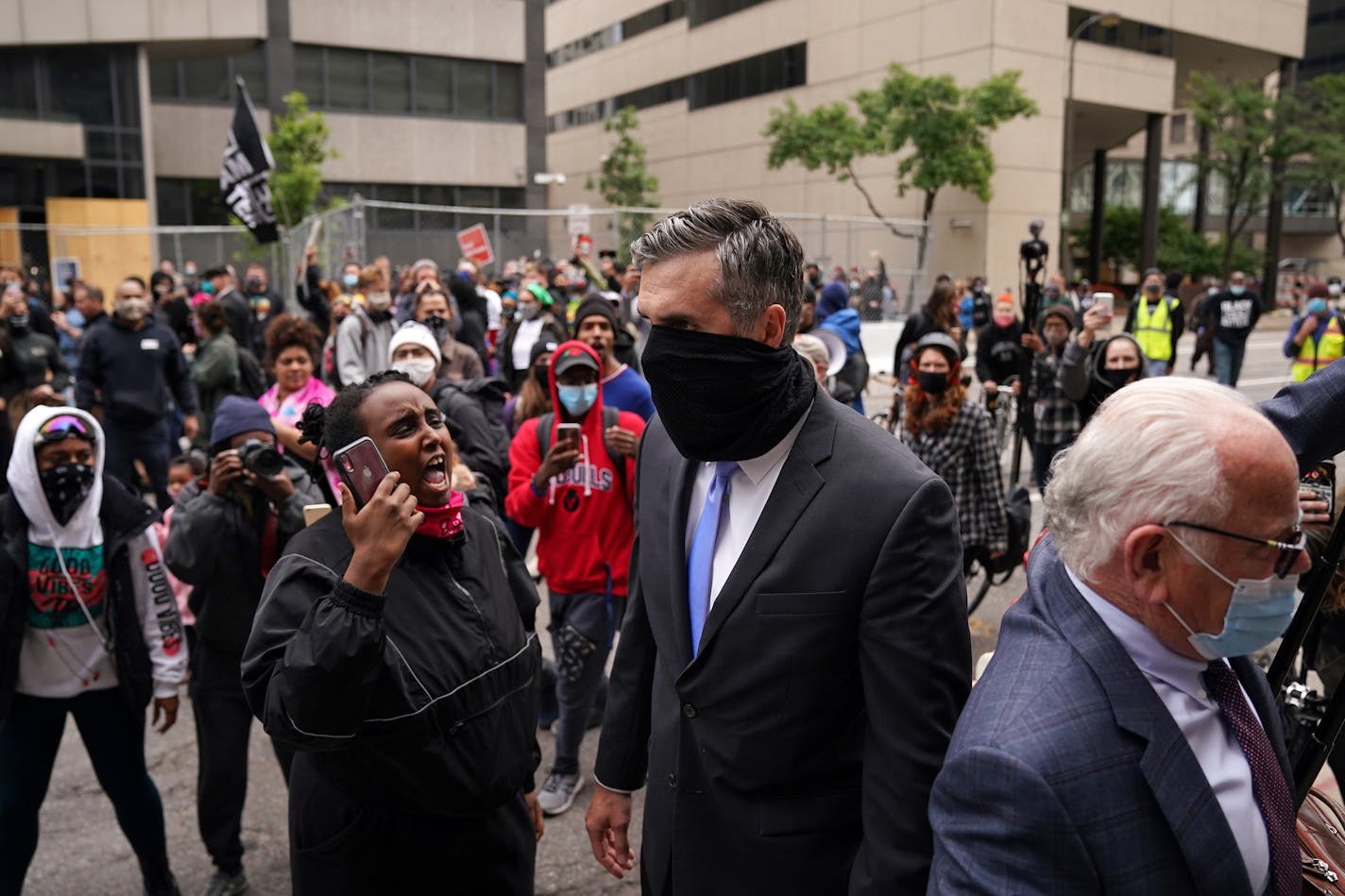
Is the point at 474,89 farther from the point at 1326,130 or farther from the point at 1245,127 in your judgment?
the point at 1326,130

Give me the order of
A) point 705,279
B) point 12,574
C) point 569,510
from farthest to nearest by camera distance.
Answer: point 569,510 < point 12,574 < point 705,279

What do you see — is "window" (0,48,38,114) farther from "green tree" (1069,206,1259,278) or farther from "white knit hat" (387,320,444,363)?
"green tree" (1069,206,1259,278)

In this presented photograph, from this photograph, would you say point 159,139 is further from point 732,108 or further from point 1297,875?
point 1297,875

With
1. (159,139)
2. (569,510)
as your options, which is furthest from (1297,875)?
(159,139)

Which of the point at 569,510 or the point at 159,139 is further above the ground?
the point at 159,139

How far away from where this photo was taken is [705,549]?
2316mm

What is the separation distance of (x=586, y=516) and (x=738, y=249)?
2838 mm

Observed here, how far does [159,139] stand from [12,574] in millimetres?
35506

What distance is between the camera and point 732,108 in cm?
4466

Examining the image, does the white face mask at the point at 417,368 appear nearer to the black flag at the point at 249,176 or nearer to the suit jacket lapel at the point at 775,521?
the suit jacket lapel at the point at 775,521

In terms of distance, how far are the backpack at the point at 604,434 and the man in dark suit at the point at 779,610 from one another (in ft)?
8.29

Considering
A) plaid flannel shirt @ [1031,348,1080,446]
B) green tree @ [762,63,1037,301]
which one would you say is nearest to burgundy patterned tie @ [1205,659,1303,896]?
plaid flannel shirt @ [1031,348,1080,446]

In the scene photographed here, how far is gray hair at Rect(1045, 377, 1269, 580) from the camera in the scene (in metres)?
1.56

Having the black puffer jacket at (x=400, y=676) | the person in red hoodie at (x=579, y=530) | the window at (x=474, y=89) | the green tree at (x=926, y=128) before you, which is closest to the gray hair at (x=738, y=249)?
the black puffer jacket at (x=400, y=676)
